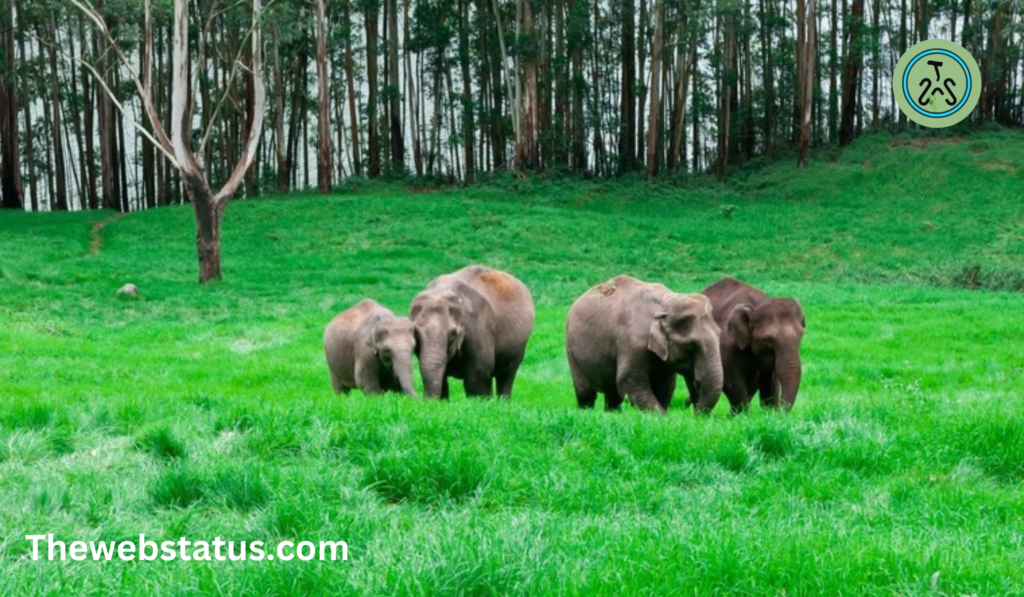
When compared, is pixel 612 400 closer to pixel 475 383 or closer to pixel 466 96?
pixel 475 383

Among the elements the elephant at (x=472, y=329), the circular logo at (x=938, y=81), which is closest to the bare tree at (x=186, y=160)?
the elephant at (x=472, y=329)

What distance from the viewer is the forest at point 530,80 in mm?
48594

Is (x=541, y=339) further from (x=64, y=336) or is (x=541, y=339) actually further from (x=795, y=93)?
(x=795, y=93)

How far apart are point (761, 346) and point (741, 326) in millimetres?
267

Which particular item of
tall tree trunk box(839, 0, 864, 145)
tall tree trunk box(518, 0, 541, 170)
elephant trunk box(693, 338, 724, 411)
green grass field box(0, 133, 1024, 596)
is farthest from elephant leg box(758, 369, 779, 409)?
tall tree trunk box(839, 0, 864, 145)

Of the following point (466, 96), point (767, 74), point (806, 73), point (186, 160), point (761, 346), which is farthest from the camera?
point (767, 74)

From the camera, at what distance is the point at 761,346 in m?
9.59

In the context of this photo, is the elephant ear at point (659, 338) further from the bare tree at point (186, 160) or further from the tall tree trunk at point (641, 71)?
the tall tree trunk at point (641, 71)

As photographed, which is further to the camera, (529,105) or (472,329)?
(529,105)

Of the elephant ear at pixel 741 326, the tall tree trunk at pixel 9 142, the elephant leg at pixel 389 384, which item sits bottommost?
the elephant leg at pixel 389 384

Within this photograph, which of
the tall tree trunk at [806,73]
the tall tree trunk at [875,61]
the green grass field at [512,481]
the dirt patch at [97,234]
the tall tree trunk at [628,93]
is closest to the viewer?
the green grass field at [512,481]

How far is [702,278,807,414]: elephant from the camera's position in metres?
9.38

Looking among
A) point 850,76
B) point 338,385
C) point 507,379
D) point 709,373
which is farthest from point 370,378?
point 850,76

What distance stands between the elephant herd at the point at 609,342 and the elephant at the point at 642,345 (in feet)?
0.04
